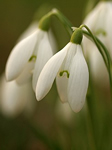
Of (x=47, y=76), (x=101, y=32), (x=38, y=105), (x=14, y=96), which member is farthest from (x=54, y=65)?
(x=38, y=105)

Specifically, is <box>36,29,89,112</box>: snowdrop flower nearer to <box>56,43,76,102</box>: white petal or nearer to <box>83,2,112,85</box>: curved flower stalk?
<box>56,43,76,102</box>: white petal

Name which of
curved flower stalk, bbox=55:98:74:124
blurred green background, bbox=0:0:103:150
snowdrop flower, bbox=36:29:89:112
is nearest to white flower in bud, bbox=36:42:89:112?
snowdrop flower, bbox=36:29:89:112

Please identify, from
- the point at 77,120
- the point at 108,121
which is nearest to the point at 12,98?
the point at 77,120

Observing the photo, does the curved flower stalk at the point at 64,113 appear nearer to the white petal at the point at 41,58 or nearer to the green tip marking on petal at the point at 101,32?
the green tip marking on petal at the point at 101,32

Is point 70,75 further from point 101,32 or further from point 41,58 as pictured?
point 101,32

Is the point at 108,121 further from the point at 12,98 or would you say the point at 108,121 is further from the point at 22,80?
the point at 22,80

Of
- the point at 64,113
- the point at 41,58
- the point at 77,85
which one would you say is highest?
the point at 41,58

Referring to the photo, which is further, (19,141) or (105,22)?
(19,141)
